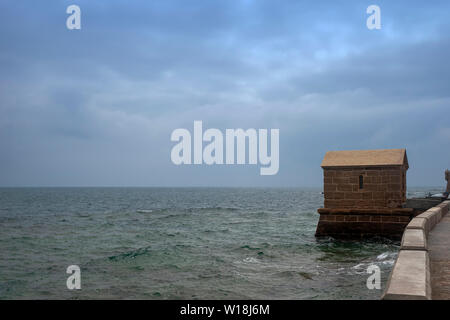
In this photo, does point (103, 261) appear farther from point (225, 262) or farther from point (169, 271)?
point (225, 262)

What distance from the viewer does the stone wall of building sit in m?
17.7

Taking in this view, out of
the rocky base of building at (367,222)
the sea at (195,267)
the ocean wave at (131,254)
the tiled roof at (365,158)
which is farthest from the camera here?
the tiled roof at (365,158)

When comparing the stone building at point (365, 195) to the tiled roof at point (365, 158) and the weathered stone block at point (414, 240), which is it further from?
the weathered stone block at point (414, 240)

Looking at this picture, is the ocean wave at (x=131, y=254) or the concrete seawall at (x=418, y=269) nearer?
the concrete seawall at (x=418, y=269)

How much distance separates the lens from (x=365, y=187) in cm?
1814

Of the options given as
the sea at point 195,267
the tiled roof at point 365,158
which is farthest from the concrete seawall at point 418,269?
the tiled roof at point 365,158

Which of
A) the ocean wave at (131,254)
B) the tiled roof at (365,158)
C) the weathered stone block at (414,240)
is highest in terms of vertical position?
the tiled roof at (365,158)

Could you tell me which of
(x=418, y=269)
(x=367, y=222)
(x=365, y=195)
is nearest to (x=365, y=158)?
(x=365, y=195)

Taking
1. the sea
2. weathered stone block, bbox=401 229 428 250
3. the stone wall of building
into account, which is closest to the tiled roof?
the stone wall of building

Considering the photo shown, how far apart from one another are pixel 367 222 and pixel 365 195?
1.29m

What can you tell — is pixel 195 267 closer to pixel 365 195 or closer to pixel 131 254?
pixel 131 254

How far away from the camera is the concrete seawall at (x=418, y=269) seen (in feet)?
15.3

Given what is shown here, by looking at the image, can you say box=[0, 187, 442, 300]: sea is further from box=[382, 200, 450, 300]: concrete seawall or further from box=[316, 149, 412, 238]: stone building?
box=[382, 200, 450, 300]: concrete seawall
